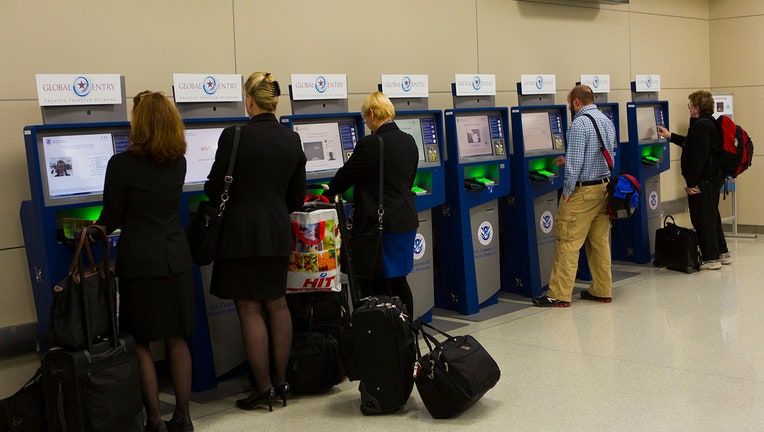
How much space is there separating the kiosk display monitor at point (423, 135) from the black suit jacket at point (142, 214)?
2.20 m

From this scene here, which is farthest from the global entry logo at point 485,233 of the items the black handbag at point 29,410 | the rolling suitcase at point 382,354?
the black handbag at point 29,410

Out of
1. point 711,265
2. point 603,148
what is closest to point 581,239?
point 603,148

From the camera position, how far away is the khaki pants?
233 inches

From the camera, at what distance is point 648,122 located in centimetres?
776

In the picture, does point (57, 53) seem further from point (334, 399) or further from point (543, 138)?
point (543, 138)

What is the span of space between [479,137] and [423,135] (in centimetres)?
64

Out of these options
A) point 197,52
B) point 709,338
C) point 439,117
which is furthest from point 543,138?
point 197,52

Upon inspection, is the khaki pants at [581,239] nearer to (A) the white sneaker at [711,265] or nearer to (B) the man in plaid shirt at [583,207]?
(B) the man in plaid shirt at [583,207]

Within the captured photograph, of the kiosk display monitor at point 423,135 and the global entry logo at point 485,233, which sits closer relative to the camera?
the kiosk display monitor at point 423,135

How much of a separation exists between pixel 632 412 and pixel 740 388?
0.68 metres

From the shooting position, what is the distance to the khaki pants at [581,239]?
233 inches

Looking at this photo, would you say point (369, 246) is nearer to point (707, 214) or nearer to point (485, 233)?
point (485, 233)

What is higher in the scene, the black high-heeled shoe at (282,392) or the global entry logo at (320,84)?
the global entry logo at (320,84)

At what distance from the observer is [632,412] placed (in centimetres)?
377
